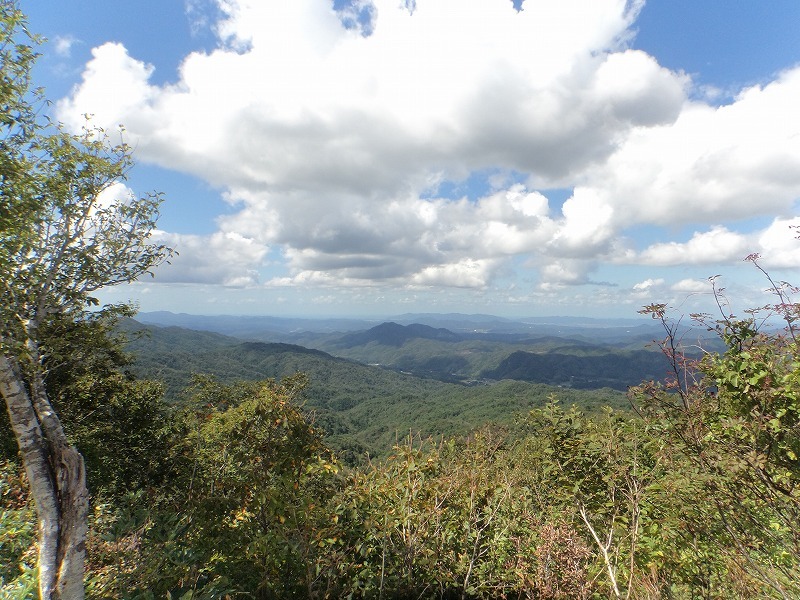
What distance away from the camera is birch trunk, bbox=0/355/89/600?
419 cm

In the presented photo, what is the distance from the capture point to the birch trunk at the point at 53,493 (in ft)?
13.7

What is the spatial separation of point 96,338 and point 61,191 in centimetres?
498

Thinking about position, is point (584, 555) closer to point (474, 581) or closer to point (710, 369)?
point (474, 581)

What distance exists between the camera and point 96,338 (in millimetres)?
9383

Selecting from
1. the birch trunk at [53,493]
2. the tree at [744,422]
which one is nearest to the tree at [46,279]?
the birch trunk at [53,493]

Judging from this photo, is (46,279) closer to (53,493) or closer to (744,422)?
(53,493)

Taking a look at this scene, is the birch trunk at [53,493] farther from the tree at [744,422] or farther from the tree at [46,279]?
the tree at [744,422]

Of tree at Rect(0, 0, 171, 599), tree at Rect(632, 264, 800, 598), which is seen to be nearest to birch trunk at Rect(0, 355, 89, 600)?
tree at Rect(0, 0, 171, 599)

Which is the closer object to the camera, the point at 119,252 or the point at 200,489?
the point at 200,489

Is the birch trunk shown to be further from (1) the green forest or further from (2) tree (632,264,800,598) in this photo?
(2) tree (632,264,800,598)

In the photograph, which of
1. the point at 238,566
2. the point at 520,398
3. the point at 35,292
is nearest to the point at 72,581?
the point at 238,566

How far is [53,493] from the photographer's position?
453 centimetres

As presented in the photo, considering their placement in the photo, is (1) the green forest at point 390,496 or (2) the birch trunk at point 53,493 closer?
(1) the green forest at point 390,496

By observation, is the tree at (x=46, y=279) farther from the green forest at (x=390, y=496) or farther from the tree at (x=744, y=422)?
the tree at (x=744, y=422)
